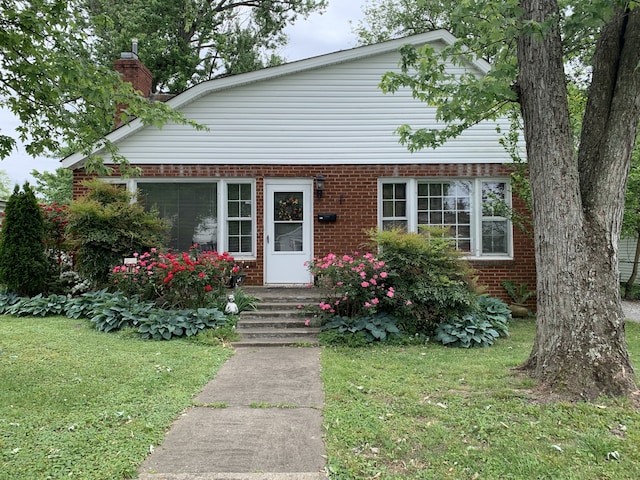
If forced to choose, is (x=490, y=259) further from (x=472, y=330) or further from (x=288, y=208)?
(x=288, y=208)

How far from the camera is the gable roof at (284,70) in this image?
29.4 feet

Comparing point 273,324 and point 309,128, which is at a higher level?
point 309,128

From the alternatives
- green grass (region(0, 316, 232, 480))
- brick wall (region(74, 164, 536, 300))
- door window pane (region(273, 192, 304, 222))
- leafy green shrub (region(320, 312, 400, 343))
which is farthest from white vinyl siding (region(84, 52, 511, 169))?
green grass (region(0, 316, 232, 480))

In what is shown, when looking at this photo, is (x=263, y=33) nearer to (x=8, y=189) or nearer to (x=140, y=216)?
(x=140, y=216)

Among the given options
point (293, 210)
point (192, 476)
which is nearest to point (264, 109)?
point (293, 210)

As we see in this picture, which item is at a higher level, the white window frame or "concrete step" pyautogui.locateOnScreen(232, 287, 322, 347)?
the white window frame

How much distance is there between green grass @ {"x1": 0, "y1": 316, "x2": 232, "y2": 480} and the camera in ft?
9.62

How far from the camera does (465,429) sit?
3.41 m

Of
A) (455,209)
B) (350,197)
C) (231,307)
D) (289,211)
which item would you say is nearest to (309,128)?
(350,197)

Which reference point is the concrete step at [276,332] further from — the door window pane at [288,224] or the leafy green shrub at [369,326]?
the door window pane at [288,224]

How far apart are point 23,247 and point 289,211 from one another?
5.26m

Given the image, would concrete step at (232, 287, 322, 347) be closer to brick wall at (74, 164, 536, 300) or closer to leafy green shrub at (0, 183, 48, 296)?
brick wall at (74, 164, 536, 300)

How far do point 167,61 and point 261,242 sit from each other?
49.7 ft

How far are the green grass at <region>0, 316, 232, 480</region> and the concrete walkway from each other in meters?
0.17
